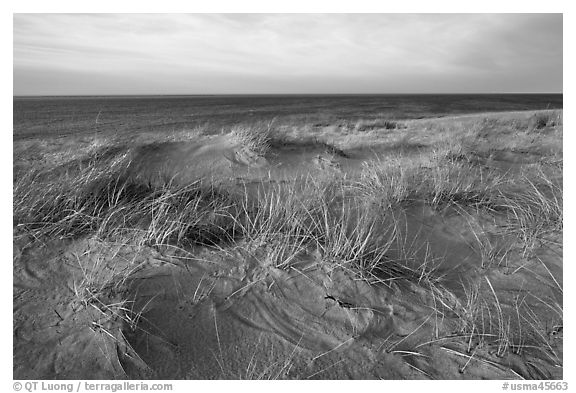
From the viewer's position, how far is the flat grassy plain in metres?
2.10

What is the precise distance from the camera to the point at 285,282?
103 inches

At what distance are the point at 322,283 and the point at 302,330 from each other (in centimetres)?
41

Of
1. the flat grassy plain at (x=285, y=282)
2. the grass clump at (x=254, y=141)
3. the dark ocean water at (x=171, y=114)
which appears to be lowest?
the flat grassy plain at (x=285, y=282)

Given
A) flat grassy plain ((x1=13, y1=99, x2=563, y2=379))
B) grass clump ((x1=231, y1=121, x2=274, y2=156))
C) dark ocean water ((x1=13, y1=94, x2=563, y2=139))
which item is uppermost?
dark ocean water ((x1=13, y1=94, x2=563, y2=139))

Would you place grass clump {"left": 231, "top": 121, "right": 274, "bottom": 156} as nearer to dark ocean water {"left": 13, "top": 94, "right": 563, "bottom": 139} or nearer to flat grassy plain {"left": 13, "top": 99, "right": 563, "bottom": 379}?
flat grassy plain {"left": 13, "top": 99, "right": 563, "bottom": 379}

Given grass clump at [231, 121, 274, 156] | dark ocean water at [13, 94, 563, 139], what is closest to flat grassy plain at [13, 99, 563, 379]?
grass clump at [231, 121, 274, 156]

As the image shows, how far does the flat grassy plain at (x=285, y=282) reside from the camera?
2.10 m

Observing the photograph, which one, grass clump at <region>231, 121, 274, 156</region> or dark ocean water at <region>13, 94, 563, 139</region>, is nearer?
grass clump at <region>231, 121, 274, 156</region>

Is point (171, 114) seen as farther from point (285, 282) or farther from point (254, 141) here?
point (285, 282)

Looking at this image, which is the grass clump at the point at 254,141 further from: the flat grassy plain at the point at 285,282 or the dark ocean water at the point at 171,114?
the dark ocean water at the point at 171,114

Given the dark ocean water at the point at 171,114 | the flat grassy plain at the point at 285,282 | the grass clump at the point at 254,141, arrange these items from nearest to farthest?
the flat grassy plain at the point at 285,282 → the grass clump at the point at 254,141 → the dark ocean water at the point at 171,114

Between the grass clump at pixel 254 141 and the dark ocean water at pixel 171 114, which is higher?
the dark ocean water at pixel 171 114

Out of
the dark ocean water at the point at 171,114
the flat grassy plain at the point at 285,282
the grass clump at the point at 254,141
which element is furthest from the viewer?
the dark ocean water at the point at 171,114

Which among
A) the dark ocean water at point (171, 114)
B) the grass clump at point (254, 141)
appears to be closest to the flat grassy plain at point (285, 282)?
the grass clump at point (254, 141)
